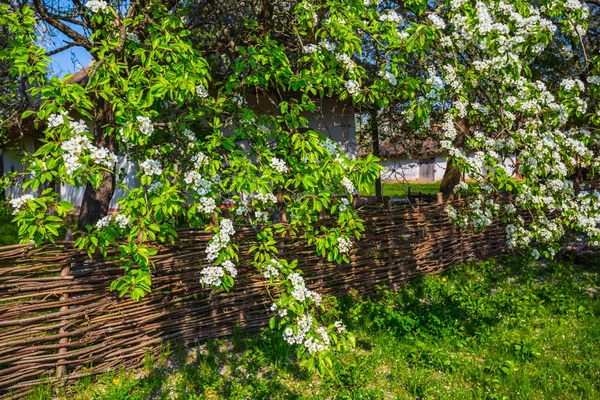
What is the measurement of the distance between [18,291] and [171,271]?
1.03 m

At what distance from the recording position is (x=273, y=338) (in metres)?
3.82

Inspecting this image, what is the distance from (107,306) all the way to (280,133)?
1757mm

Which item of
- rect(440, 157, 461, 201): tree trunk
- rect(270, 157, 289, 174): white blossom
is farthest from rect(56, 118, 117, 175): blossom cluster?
rect(440, 157, 461, 201): tree trunk

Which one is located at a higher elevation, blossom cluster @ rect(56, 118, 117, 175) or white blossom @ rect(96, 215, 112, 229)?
blossom cluster @ rect(56, 118, 117, 175)

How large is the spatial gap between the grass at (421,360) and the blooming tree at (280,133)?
1.62 feet

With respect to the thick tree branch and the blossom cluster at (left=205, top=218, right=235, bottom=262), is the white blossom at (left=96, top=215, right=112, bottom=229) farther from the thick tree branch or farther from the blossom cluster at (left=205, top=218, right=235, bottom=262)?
the thick tree branch

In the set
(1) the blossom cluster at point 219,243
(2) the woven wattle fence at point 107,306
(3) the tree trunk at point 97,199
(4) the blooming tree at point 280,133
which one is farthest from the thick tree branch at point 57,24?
(1) the blossom cluster at point 219,243

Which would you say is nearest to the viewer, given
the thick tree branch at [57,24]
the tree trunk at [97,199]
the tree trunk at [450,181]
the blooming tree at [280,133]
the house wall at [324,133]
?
the blooming tree at [280,133]

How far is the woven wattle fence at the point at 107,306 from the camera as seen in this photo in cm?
292

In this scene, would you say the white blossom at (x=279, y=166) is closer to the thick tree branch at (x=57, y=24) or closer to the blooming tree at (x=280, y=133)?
the blooming tree at (x=280, y=133)

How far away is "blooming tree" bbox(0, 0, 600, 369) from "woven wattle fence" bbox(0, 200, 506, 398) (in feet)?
1.10

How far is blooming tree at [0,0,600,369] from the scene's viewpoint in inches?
92.2

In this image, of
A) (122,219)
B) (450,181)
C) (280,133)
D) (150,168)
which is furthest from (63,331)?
(450,181)

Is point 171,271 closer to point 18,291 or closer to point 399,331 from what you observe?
point 18,291
